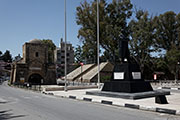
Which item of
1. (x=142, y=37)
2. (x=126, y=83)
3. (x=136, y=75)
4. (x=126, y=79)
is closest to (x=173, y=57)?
(x=142, y=37)

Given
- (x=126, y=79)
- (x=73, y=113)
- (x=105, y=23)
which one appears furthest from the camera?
(x=105, y=23)

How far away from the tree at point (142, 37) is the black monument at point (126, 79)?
27.5 m

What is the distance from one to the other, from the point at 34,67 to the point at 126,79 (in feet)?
89.6

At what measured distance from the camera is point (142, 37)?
143ft

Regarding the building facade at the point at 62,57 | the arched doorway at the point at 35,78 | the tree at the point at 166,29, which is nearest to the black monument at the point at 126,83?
the arched doorway at the point at 35,78

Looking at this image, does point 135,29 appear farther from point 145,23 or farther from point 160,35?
point 160,35

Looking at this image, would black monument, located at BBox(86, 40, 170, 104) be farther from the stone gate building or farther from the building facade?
the building facade

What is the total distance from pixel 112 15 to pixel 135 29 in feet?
24.2

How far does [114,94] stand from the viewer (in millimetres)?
15625

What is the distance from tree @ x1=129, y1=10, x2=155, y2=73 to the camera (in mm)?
43641

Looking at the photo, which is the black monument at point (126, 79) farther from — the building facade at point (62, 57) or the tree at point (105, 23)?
the building facade at point (62, 57)

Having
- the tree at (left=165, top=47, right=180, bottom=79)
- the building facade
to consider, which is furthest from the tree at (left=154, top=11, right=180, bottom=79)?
the building facade

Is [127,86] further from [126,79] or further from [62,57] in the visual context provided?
[62,57]

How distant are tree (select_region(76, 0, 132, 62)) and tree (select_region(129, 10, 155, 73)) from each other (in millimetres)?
2864
